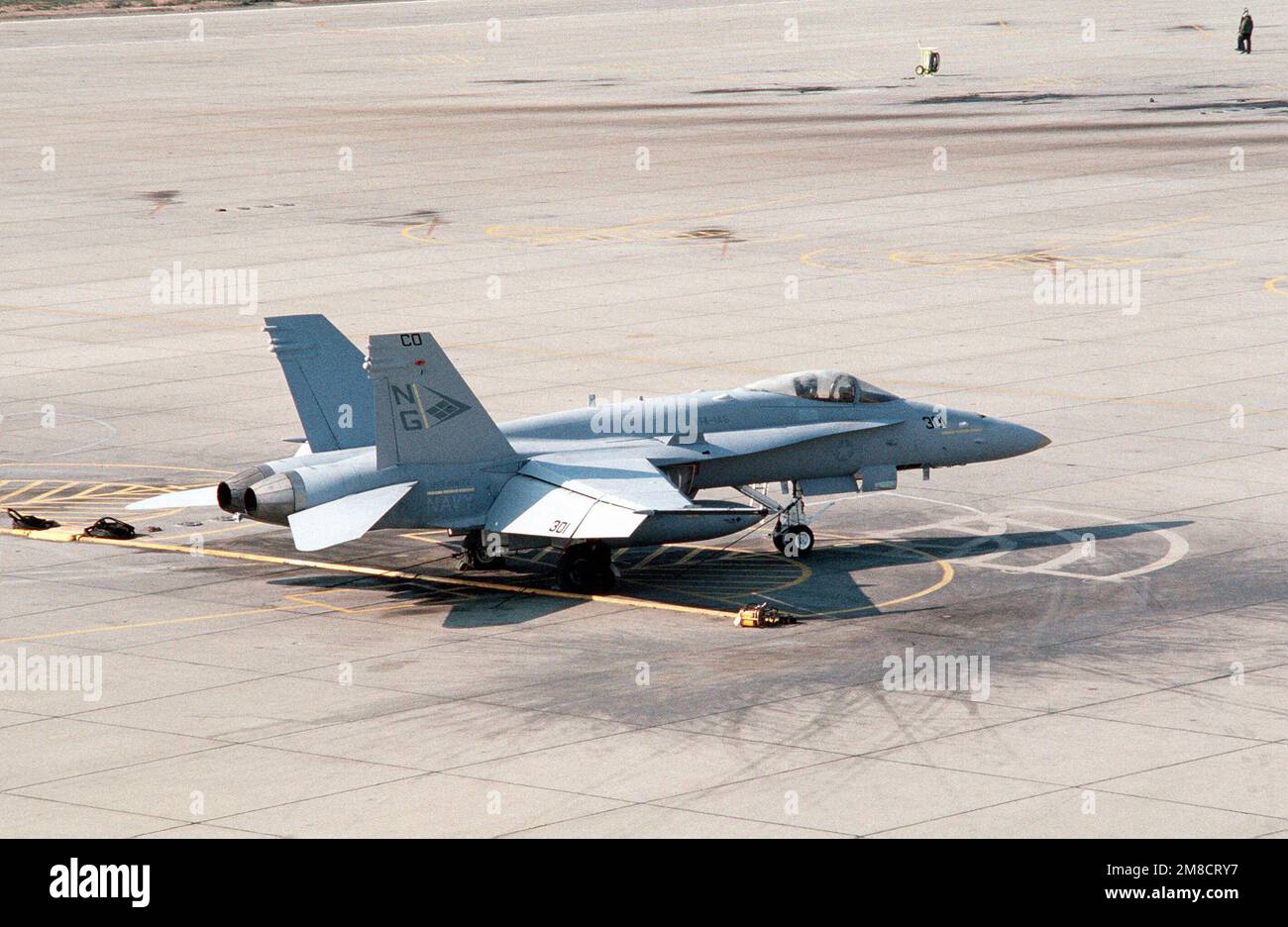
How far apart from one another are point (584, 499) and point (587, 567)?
1161 mm

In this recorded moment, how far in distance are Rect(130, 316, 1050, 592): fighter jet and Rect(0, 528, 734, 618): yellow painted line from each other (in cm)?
51

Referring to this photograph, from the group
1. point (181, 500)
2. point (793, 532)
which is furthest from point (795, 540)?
point (181, 500)

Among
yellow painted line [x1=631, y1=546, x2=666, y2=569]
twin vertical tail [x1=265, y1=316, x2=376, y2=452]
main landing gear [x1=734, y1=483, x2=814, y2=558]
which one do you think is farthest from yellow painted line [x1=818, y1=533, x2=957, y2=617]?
twin vertical tail [x1=265, y1=316, x2=376, y2=452]

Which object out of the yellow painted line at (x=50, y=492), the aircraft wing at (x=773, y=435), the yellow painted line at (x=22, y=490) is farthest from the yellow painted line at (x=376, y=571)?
the aircraft wing at (x=773, y=435)

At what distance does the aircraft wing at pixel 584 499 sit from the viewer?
32844mm

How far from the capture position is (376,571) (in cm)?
3581

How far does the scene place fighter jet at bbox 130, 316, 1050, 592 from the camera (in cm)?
3375

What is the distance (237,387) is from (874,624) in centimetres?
2426

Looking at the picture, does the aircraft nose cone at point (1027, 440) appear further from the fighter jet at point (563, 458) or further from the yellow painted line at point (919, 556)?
the yellow painted line at point (919, 556)

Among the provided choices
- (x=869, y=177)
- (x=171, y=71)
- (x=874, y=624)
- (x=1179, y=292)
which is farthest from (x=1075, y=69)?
(x=874, y=624)

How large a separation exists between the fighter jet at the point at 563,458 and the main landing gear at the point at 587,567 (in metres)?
0.02

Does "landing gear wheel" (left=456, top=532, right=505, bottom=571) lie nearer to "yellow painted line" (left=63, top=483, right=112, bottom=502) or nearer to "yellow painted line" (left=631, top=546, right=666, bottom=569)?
"yellow painted line" (left=631, top=546, right=666, bottom=569)

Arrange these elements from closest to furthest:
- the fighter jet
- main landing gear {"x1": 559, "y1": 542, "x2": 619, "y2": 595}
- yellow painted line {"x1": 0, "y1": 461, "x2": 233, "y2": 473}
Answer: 1. the fighter jet
2. main landing gear {"x1": 559, "y1": 542, "x2": 619, "y2": 595}
3. yellow painted line {"x1": 0, "y1": 461, "x2": 233, "y2": 473}

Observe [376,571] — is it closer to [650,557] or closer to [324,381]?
[324,381]
